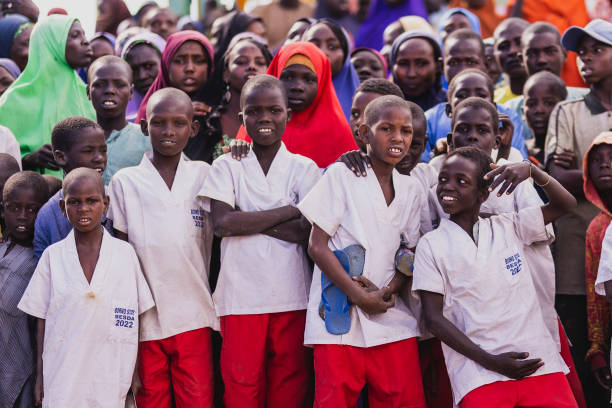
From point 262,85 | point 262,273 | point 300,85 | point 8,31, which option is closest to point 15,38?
point 8,31

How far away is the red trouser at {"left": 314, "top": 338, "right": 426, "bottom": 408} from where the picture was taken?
326 centimetres

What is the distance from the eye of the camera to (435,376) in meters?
3.67

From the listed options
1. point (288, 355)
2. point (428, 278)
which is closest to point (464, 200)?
point (428, 278)

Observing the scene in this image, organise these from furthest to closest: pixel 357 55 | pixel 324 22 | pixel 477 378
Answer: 1. pixel 357 55
2. pixel 324 22
3. pixel 477 378

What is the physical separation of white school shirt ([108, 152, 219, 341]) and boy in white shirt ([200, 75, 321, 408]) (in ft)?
0.40

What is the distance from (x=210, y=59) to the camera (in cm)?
524

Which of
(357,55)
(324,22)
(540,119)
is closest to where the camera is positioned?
(540,119)

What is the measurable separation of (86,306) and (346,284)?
1193mm

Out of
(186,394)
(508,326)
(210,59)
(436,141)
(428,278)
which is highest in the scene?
(210,59)

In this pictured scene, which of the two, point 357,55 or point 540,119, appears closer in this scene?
point 540,119

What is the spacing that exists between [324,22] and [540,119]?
66.5 inches

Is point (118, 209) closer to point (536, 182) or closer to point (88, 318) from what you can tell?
point (88, 318)

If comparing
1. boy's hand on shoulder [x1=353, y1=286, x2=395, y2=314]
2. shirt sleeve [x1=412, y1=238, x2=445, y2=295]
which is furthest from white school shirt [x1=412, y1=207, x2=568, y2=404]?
boy's hand on shoulder [x1=353, y1=286, x2=395, y2=314]

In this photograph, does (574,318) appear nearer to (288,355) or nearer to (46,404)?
(288,355)
